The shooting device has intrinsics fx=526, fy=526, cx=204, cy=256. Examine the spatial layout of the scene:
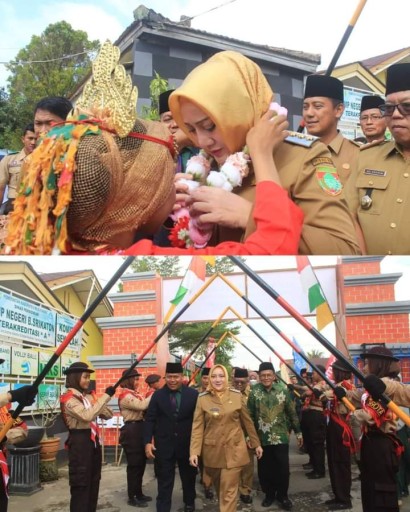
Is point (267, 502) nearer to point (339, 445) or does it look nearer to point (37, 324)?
point (339, 445)

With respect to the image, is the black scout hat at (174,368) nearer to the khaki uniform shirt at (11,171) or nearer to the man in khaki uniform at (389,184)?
the man in khaki uniform at (389,184)

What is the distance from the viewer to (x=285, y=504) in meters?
1.81

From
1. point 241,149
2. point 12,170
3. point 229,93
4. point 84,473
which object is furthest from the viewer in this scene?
point 12,170

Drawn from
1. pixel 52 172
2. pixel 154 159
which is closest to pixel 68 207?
pixel 52 172

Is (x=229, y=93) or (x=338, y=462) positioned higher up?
(x=229, y=93)

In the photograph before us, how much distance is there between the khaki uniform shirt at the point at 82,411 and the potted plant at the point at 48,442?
0.15 ft

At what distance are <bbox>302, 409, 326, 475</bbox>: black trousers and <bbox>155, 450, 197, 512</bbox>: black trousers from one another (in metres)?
0.43

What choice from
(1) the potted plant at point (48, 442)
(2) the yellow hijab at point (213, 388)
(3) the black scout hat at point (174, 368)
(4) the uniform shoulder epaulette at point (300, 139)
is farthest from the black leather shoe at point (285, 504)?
(4) the uniform shoulder epaulette at point (300, 139)

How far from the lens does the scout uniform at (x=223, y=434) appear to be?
6.26ft

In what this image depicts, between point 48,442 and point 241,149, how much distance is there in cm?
127

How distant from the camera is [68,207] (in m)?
1.71

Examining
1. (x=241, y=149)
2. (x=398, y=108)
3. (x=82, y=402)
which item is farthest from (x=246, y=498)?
(x=398, y=108)

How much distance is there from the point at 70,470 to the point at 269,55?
1626mm

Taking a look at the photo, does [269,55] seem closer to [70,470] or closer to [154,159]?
[154,159]
